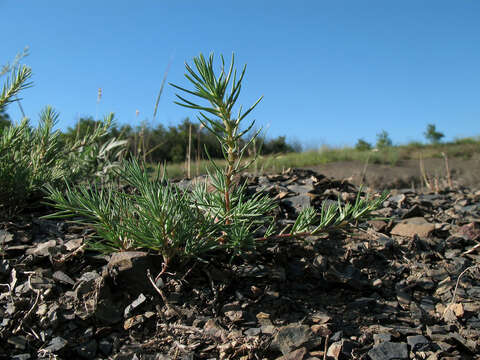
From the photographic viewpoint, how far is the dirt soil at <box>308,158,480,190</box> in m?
8.17

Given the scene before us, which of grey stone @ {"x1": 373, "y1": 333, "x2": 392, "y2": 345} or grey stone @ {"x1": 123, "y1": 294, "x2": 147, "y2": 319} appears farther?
grey stone @ {"x1": 123, "y1": 294, "x2": 147, "y2": 319}

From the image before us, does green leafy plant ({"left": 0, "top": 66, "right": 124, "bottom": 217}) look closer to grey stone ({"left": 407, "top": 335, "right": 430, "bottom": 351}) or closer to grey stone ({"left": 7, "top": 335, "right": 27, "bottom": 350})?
grey stone ({"left": 7, "top": 335, "right": 27, "bottom": 350})

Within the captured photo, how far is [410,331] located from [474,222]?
1385 mm

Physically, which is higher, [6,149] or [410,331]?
[6,149]

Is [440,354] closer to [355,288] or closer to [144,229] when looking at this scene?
[355,288]

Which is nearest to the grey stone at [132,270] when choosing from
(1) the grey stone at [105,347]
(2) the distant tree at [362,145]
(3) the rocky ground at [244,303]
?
(3) the rocky ground at [244,303]

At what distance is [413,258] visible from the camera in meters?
2.16

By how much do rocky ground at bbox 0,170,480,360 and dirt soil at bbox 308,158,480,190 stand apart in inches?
231

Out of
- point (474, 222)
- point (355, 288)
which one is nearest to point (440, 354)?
point (355, 288)

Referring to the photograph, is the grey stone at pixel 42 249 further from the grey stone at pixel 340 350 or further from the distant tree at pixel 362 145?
the distant tree at pixel 362 145

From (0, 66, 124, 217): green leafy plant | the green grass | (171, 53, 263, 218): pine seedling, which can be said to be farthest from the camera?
the green grass

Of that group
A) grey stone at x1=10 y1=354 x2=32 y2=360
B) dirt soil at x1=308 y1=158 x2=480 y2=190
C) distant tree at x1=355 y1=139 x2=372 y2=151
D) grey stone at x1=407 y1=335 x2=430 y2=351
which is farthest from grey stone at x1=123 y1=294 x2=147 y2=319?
distant tree at x1=355 y1=139 x2=372 y2=151

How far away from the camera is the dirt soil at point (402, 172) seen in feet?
26.8

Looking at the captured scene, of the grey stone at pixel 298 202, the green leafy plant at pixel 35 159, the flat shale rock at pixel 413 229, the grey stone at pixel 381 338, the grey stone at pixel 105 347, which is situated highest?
the green leafy plant at pixel 35 159
